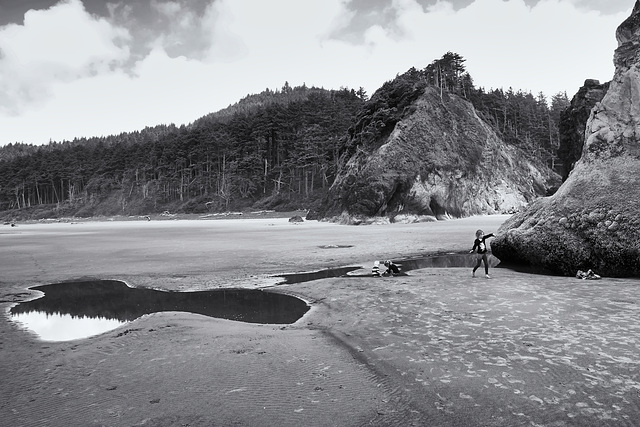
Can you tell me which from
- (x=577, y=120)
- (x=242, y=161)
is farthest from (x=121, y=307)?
(x=242, y=161)

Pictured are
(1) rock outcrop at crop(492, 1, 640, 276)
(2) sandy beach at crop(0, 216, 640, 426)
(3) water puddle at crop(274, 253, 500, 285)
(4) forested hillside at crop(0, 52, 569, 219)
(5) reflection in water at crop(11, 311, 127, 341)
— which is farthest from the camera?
(4) forested hillside at crop(0, 52, 569, 219)

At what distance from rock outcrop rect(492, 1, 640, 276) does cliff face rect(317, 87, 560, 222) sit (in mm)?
24294

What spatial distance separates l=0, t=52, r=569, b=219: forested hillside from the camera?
69.3 meters

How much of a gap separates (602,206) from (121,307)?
13589 mm

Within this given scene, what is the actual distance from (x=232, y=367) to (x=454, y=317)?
403cm

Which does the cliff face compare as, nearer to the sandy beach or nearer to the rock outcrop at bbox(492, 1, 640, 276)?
the rock outcrop at bbox(492, 1, 640, 276)

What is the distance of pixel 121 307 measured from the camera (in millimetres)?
8578

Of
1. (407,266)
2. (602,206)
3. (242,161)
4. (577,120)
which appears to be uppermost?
(242,161)

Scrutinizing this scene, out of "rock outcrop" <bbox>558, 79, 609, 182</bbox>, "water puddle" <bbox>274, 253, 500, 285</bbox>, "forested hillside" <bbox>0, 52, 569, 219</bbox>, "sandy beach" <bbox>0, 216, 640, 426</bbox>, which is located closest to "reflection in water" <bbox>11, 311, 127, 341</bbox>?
"sandy beach" <bbox>0, 216, 640, 426</bbox>

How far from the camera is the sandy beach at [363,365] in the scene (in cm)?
358

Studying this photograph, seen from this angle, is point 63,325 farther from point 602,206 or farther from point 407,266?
point 602,206

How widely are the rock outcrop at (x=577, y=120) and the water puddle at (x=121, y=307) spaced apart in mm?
28228

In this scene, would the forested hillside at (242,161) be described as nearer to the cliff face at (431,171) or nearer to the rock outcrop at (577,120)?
the cliff face at (431,171)

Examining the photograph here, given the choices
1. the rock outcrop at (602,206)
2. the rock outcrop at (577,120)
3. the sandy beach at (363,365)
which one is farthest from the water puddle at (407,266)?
the rock outcrop at (577,120)
